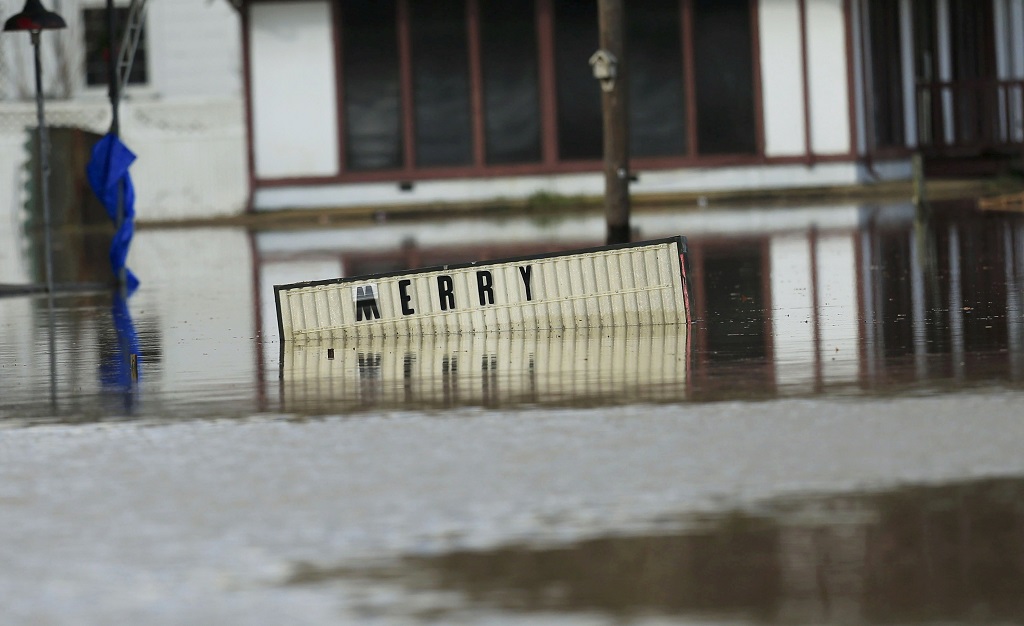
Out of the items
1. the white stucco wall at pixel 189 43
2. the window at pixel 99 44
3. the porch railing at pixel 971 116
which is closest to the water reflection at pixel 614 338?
the porch railing at pixel 971 116

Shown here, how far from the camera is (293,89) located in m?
36.1

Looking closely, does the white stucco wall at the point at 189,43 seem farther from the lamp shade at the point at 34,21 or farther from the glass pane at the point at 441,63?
the lamp shade at the point at 34,21

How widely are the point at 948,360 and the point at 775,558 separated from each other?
18.3 feet

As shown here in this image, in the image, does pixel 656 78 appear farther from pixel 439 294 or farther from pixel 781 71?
pixel 439 294

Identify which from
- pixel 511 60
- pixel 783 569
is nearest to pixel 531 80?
pixel 511 60

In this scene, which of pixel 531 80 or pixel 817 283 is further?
pixel 531 80

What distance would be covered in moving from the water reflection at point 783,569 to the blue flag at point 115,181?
14773 millimetres

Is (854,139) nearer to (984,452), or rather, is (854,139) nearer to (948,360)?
(948,360)

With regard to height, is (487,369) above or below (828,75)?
below

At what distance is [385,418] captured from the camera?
436 inches

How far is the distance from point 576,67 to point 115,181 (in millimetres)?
14622

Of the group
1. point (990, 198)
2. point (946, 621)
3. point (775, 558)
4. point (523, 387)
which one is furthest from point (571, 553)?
point (990, 198)

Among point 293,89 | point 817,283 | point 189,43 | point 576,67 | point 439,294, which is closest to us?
point 439,294

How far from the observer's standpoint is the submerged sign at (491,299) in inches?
604
